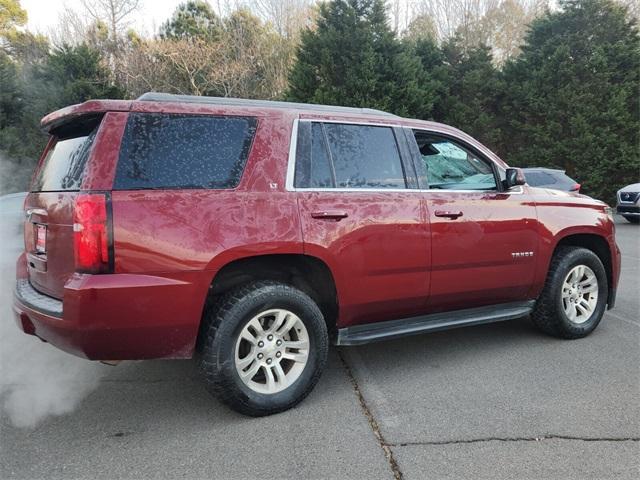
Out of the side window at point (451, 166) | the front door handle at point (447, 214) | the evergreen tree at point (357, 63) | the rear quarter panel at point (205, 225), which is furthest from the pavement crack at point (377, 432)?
the evergreen tree at point (357, 63)

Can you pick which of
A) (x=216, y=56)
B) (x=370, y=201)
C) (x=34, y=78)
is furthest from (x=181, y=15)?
(x=370, y=201)

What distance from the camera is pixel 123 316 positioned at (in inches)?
104

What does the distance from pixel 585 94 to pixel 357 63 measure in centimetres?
754

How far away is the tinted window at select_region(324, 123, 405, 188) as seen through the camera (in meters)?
3.42

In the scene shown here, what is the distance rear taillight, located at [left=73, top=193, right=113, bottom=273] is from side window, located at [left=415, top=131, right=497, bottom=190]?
88.1 inches

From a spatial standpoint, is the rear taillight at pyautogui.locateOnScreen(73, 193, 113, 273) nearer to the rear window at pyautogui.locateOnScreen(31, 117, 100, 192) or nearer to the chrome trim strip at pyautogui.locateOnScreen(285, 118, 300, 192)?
the rear window at pyautogui.locateOnScreen(31, 117, 100, 192)

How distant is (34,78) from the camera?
19.1 m

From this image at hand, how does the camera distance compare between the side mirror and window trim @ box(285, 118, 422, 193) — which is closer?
window trim @ box(285, 118, 422, 193)

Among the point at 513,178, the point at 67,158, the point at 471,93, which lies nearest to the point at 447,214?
the point at 513,178

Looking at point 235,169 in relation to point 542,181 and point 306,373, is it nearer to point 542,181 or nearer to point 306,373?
point 306,373

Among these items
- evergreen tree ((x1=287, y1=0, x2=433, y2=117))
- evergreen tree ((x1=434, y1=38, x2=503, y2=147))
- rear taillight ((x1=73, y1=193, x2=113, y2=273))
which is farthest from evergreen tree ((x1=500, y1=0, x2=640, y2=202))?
rear taillight ((x1=73, y1=193, x2=113, y2=273))

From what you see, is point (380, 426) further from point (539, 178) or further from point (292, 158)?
point (539, 178)

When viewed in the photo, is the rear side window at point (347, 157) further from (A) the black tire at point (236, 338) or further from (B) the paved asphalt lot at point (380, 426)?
(B) the paved asphalt lot at point (380, 426)

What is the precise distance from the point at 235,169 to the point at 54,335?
4.39 feet
